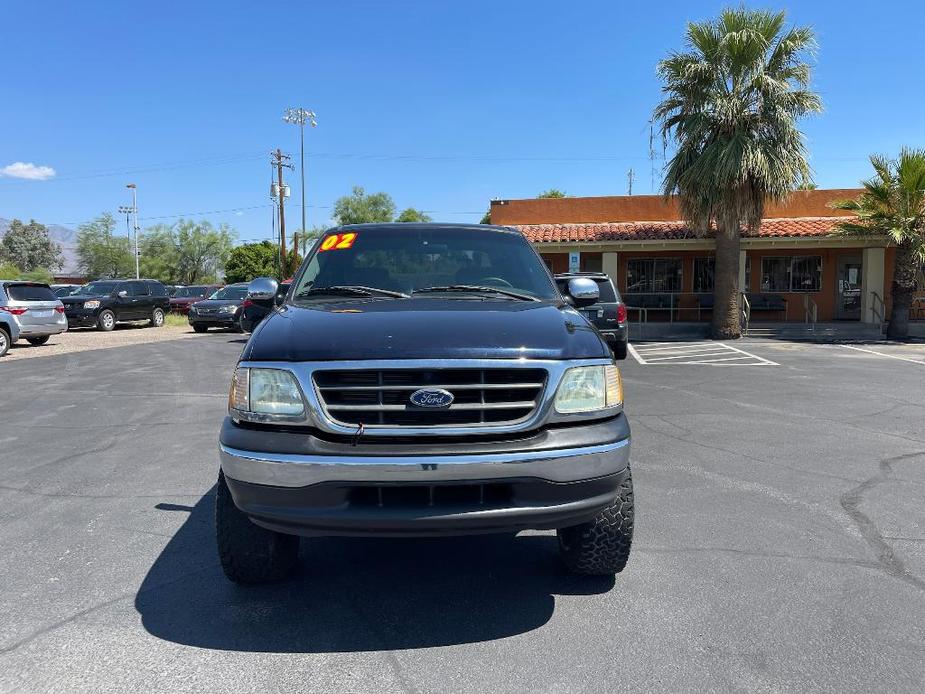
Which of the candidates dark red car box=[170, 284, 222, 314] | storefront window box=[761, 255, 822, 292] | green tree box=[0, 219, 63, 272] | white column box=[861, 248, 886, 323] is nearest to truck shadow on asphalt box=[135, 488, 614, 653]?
white column box=[861, 248, 886, 323]

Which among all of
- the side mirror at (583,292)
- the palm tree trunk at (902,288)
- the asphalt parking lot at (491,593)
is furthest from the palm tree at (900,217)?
the side mirror at (583,292)

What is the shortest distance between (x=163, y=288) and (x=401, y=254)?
2463 centimetres

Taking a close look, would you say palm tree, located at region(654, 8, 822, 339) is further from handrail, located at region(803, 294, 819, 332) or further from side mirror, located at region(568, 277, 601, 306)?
side mirror, located at region(568, 277, 601, 306)

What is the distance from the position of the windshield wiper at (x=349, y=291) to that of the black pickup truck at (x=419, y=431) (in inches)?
26.1

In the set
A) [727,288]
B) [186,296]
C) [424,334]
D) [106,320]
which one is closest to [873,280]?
[727,288]

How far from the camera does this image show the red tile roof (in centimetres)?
2122

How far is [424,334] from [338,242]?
5.68ft

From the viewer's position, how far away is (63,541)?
4.07m

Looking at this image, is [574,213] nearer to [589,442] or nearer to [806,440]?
[806,440]

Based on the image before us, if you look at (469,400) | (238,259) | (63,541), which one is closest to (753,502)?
(469,400)

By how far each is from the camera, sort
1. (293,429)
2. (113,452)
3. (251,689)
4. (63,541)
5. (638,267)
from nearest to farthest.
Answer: (251,689) → (293,429) → (63,541) → (113,452) → (638,267)

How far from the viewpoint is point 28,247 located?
309 ft

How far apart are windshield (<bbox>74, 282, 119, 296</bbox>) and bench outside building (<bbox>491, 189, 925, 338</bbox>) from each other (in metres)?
14.7

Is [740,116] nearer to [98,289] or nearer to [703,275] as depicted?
[703,275]
